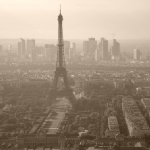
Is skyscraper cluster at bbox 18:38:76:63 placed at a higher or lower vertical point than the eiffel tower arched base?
higher

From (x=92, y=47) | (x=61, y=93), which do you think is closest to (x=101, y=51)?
(x=92, y=47)

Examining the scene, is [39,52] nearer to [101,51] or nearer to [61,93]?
[101,51]

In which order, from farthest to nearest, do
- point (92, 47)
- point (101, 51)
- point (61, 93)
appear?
point (92, 47)
point (101, 51)
point (61, 93)

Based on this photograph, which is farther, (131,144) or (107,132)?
(107,132)

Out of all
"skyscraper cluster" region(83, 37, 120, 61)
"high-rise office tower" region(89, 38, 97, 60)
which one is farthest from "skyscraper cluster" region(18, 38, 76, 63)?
"high-rise office tower" region(89, 38, 97, 60)

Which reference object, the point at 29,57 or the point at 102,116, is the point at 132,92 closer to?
the point at 102,116

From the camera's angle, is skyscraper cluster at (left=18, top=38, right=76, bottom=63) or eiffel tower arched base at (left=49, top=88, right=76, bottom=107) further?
skyscraper cluster at (left=18, top=38, right=76, bottom=63)

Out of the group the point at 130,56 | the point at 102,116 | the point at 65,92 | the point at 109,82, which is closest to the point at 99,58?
the point at 130,56

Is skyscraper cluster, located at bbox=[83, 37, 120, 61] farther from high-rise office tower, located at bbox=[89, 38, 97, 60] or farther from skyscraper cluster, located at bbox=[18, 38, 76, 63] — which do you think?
skyscraper cluster, located at bbox=[18, 38, 76, 63]
